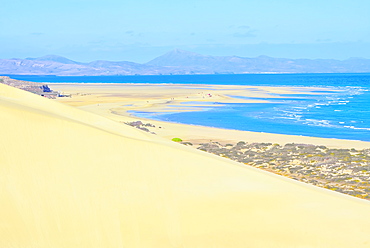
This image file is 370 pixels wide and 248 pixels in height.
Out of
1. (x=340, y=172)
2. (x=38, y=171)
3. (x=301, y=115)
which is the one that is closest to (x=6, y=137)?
(x=38, y=171)

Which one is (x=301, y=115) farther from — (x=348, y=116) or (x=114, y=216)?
(x=114, y=216)

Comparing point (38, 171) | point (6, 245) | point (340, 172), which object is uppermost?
point (38, 171)

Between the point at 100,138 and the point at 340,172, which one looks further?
the point at 340,172

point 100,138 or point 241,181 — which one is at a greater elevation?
point 100,138

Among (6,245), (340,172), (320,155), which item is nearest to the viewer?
(6,245)

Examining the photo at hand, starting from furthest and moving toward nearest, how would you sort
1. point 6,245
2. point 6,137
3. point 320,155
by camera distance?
1. point 320,155
2. point 6,137
3. point 6,245

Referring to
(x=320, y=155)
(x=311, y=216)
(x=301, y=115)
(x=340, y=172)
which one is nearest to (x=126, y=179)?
(x=311, y=216)

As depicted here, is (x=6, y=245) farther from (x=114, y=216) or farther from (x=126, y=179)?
(x=126, y=179)
